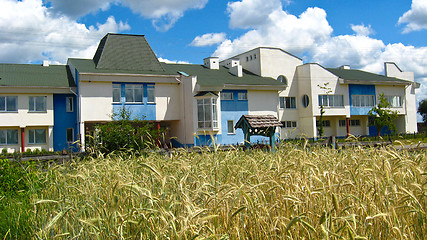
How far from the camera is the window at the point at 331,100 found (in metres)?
41.2

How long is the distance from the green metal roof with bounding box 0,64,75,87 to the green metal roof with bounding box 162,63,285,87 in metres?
9.12

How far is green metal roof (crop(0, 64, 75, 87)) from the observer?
30.4 m

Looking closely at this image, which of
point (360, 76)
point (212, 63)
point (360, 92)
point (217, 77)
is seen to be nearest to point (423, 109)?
point (360, 76)

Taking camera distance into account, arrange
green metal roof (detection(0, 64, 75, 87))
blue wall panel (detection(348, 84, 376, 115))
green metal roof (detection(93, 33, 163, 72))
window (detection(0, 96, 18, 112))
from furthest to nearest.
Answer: blue wall panel (detection(348, 84, 376, 115)) → green metal roof (detection(93, 33, 163, 72)) → green metal roof (detection(0, 64, 75, 87)) → window (detection(0, 96, 18, 112))

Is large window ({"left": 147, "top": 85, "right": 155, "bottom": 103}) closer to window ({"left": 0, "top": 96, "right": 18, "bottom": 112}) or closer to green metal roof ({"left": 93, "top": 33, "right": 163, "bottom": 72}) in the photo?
green metal roof ({"left": 93, "top": 33, "right": 163, "bottom": 72})

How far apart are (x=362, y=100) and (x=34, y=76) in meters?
34.1

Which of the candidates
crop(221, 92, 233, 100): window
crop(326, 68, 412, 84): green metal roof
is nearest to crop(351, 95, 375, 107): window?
crop(326, 68, 412, 84): green metal roof

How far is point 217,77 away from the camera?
36.4 m

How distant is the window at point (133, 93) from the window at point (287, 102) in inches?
622

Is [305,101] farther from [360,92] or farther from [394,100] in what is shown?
[394,100]

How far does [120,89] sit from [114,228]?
29183 mm

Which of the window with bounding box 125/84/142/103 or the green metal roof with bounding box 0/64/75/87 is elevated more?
the green metal roof with bounding box 0/64/75/87

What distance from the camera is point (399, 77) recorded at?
50.1 m

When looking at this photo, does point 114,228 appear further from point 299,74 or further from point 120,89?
point 299,74
